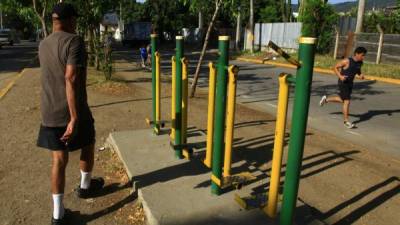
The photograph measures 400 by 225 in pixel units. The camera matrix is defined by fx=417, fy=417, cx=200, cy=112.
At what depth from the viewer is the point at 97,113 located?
8250 millimetres

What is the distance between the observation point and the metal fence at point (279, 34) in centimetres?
2572

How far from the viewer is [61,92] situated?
11.3 ft

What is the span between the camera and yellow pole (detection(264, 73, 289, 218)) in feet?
9.89

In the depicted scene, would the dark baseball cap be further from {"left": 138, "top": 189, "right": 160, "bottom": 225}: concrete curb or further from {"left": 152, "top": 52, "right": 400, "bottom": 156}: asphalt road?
{"left": 152, "top": 52, "right": 400, "bottom": 156}: asphalt road

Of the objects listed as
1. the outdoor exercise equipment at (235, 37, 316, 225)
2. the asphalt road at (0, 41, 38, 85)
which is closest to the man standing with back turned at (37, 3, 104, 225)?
the outdoor exercise equipment at (235, 37, 316, 225)

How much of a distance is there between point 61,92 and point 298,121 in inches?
76.1

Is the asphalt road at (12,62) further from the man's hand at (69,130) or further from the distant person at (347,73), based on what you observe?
the man's hand at (69,130)

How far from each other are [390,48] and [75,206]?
56.9 ft

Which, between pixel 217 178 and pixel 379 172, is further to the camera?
pixel 379 172

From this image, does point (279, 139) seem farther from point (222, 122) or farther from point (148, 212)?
point (148, 212)

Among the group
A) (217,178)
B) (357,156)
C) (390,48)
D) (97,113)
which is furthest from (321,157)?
(390,48)

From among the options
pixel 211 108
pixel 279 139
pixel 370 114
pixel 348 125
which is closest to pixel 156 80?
pixel 211 108

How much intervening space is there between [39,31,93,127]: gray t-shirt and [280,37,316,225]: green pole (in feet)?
5.67

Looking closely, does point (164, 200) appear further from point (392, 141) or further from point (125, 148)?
point (392, 141)
